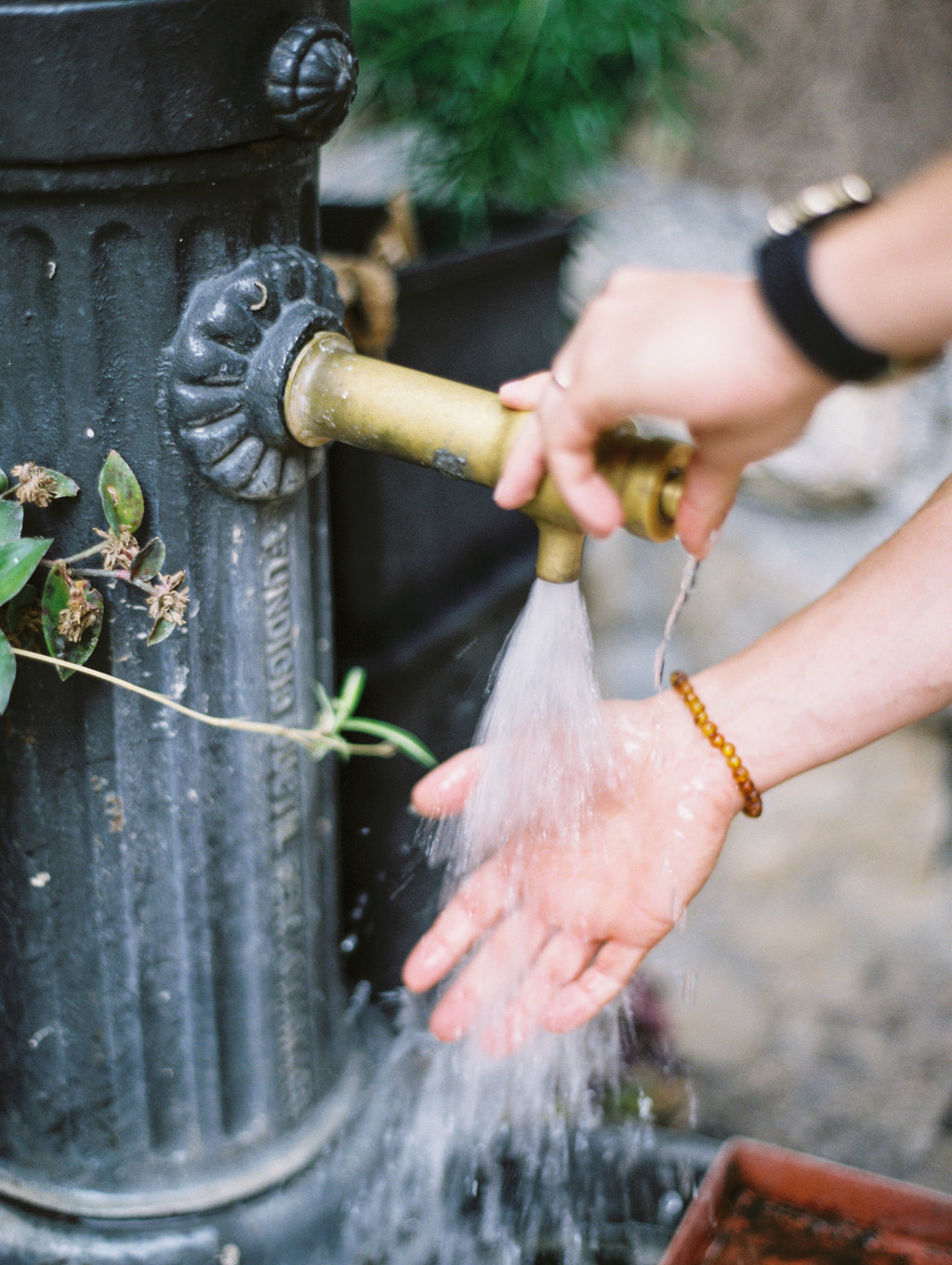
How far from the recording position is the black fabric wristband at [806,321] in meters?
0.49

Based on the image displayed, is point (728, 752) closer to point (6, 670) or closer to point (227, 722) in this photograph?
point (227, 722)

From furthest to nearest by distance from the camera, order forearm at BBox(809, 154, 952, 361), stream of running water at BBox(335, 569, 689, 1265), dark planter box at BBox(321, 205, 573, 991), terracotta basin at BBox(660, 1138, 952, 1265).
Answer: dark planter box at BBox(321, 205, 573, 991) → terracotta basin at BBox(660, 1138, 952, 1265) → stream of running water at BBox(335, 569, 689, 1265) → forearm at BBox(809, 154, 952, 361)

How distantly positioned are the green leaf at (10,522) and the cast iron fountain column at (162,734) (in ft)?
0.12

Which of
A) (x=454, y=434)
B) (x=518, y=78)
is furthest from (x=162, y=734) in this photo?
(x=518, y=78)

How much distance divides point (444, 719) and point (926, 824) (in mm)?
742

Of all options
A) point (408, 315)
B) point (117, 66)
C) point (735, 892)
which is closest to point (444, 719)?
point (408, 315)

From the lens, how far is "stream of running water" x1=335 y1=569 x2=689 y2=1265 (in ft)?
2.34

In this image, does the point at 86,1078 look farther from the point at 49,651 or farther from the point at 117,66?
the point at 117,66

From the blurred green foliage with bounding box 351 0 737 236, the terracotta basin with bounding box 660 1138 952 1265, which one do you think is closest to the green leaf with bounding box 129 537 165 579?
the terracotta basin with bounding box 660 1138 952 1265

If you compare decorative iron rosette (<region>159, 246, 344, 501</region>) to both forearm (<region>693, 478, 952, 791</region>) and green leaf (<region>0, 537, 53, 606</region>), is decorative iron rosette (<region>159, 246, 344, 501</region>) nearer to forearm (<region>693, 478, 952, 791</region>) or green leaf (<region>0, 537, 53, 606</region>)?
green leaf (<region>0, 537, 53, 606</region>)

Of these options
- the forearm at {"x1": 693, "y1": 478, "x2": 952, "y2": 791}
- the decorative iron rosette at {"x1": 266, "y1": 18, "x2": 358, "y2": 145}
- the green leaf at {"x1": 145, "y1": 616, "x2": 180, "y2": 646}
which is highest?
the decorative iron rosette at {"x1": 266, "y1": 18, "x2": 358, "y2": 145}

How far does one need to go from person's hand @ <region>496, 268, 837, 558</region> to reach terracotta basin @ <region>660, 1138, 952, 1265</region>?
20.3 inches

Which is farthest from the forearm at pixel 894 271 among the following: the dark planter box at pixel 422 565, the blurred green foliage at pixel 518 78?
the blurred green foliage at pixel 518 78

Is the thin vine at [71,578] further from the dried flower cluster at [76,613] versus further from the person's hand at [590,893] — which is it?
the person's hand at [590,893]
